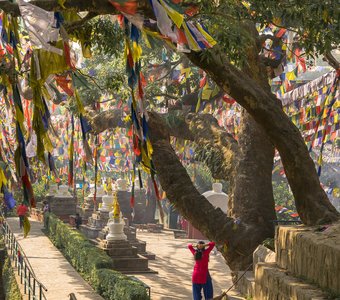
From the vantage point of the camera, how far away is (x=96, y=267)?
20.0 m

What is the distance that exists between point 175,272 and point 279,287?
15604mm

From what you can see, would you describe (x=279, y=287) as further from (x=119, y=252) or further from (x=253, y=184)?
(x=119, y=252)

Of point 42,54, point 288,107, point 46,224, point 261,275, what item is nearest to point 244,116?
point 261,275

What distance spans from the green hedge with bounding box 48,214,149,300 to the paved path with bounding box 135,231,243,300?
1295mm

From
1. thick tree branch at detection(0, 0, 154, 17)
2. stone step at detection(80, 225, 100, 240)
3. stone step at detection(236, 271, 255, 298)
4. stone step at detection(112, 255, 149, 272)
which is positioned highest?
thick tree branch at detection(0, 0, 154, 17)

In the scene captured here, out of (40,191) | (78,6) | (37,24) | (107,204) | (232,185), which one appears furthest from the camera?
(40,191)

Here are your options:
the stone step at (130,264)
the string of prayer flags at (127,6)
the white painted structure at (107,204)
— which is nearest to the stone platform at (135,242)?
the white painted structure at (107,204)

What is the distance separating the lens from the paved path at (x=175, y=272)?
20156mm

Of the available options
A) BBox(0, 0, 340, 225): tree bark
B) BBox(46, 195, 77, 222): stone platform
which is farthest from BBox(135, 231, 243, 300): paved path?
BBox(46, 195, 77, 222): stone platform

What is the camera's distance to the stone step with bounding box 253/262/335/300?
8156mm

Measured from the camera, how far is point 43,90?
9.60 m

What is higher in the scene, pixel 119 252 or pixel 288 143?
pixel 288 143

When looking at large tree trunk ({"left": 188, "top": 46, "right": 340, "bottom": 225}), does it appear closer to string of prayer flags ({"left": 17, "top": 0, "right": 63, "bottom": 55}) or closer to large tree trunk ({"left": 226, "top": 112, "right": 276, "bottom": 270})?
large tree trunk ({"left": 226, "top": 112, "right": 276, "bottom": 270})

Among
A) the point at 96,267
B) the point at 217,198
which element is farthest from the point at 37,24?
the point at 217,198
